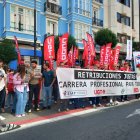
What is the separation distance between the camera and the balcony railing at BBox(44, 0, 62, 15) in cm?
3391

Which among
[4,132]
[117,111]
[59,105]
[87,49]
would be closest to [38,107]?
[59,105]

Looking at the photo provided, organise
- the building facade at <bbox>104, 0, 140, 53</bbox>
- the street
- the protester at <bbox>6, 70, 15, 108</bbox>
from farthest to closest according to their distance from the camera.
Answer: the building facade at <bbox>104, 0, 140, 53</bbox>, the protester at <bbox>6, 70, 15, 108</bbox>, the street

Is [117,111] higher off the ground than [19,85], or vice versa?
[19,85]

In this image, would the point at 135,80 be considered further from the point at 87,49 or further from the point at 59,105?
the point at 59,105

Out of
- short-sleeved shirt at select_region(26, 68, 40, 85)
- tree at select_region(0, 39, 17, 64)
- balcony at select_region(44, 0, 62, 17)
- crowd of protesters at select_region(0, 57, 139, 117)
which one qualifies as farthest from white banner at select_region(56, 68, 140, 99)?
balcony at select_region(44, 0, 62, 17)

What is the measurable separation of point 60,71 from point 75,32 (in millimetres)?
25325

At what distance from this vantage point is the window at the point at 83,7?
37369 mm

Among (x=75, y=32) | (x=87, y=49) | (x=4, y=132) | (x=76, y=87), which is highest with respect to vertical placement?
(x=75, y=32)

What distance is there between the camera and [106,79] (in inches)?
561

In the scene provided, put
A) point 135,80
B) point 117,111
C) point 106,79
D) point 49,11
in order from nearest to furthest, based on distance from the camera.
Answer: point 117,111 → point 106,79 → point 135,80 → point 49,11

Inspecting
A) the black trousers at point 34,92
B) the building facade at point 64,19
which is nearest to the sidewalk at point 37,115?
the black trousers at point 34,92

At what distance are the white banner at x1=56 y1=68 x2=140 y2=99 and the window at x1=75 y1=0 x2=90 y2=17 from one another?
22407 millimetres

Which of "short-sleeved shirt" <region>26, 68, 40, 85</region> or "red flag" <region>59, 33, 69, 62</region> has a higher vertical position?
"red flag" <region>59, 33, 69, 62</region>

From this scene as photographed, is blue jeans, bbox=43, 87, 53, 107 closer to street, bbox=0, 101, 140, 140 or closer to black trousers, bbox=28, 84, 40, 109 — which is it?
black trousers, bbox=28, 84, 40, 109
